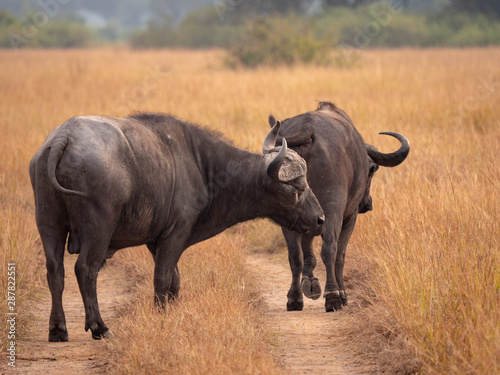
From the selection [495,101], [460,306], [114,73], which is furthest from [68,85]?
[460,306]

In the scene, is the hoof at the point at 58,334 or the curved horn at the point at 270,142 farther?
the curved horn at the point at 270,142

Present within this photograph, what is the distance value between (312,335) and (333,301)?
0.67 meters

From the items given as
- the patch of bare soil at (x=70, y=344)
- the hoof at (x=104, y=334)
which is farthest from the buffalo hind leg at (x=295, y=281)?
the hoof at (x=104, y=334)

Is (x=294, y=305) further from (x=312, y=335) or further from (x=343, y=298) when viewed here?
(x=312, y=335)

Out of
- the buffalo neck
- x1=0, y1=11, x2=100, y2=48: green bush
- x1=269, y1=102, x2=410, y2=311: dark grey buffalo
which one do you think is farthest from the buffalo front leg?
x1=0, y1=11, x2=100, y2=48: green bush

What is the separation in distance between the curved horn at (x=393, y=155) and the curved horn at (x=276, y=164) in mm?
1841

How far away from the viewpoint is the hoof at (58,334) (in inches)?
203

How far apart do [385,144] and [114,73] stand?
12.4 meters

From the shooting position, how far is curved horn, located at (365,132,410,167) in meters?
6.75

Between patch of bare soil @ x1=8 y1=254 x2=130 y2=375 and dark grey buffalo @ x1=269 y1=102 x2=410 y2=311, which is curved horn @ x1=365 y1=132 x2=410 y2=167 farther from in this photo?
patch of bare soil @ x1=8 y1=254 x2=130 y2=375

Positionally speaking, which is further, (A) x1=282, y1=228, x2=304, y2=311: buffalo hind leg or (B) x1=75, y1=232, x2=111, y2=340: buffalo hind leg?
(A) x1=282, y1=228, x2=304, y2=311: buffalo hind leg

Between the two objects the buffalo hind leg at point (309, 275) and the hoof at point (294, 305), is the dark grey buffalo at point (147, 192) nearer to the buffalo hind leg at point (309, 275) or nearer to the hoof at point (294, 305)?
the buffalo hind leg at point (309, 275)

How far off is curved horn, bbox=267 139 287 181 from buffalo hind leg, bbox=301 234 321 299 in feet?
2.68

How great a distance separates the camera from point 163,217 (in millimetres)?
5285
